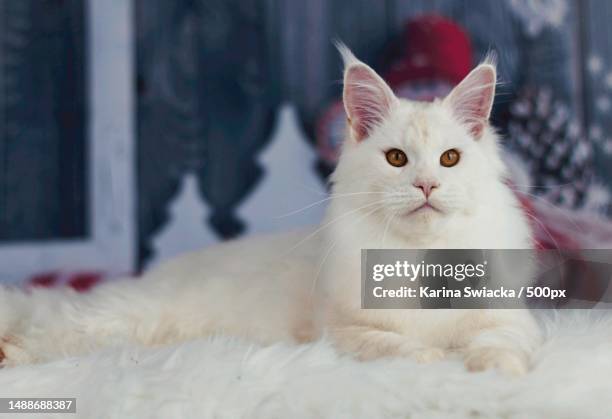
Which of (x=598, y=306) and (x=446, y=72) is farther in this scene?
(x=446, y=72)

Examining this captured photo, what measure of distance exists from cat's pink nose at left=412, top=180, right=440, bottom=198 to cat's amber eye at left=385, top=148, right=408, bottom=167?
4 cm

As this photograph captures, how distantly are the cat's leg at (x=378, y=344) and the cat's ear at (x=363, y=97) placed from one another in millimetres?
241

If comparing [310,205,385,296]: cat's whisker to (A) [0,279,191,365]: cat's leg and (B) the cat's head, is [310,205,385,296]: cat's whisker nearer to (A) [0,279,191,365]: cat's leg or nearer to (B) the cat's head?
(B) the cat's head

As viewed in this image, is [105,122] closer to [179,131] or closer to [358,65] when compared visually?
[179,131]

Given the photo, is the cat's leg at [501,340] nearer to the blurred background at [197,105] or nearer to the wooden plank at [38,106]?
the blurred background at [197,105]

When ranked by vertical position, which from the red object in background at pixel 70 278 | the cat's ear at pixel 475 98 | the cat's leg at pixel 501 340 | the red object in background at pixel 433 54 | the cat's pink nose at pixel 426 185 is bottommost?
the red object in background at pixel 70 278

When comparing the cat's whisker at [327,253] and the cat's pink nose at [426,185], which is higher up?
the cat's pink nose at [426,185]

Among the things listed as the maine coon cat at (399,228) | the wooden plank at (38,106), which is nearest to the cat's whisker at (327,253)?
the maine coon cat at (399,228)

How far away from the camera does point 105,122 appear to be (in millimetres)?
1733

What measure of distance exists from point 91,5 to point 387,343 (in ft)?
4.58

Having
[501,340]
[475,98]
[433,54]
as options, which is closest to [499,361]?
[501,340]

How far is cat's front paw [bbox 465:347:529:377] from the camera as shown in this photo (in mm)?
645

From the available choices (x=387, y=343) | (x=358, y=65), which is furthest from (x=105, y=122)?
(x=387, y=343)

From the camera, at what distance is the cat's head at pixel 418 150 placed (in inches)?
28.9
